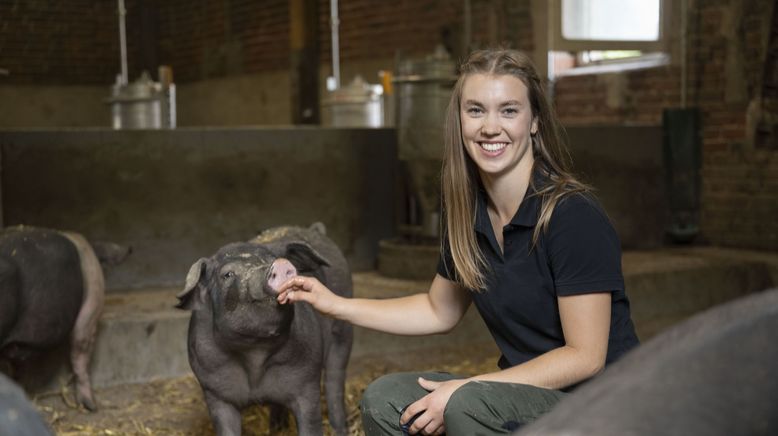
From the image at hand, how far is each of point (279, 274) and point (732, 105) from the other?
5.77 metres

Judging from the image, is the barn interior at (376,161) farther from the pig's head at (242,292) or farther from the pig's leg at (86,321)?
the pig's head at (242,292)

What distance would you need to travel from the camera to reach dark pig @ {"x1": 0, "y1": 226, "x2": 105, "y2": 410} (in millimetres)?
4285

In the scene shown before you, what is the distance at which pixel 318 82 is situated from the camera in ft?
36.6

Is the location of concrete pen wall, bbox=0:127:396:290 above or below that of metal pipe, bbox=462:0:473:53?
below

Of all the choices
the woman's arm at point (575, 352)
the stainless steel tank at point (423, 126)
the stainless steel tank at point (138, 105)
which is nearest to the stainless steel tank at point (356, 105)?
the stainless steel tank at point (138, 105)

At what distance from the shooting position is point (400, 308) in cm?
309

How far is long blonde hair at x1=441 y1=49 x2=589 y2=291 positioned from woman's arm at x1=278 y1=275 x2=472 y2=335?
14 centimetres

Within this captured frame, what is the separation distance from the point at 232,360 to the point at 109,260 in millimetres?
2009

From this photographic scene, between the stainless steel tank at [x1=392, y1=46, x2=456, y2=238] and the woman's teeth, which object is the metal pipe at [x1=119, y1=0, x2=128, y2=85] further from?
the woman's teeth

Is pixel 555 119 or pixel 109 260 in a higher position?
pixel 555 119

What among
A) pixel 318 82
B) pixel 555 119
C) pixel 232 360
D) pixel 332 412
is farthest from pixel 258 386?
pixel 318 82

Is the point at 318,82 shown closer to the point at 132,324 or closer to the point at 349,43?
the point at 349,43

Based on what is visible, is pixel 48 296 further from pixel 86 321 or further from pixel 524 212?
pixel 524 212

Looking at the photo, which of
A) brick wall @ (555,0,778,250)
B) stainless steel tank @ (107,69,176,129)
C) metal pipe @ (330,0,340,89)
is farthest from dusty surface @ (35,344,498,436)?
metal pipe @ (330,0,340,89)
